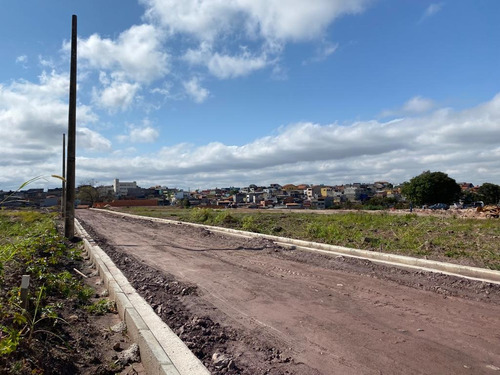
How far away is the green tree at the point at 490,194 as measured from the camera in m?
81.7

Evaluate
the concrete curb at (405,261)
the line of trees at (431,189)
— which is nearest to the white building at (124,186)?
the line of trees at (431,189)

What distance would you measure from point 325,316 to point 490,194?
9252cm

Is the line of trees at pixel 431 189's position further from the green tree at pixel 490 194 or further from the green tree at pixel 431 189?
the green tree at pixel 490 194

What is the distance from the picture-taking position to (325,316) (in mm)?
5148

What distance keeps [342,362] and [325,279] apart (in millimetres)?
3589

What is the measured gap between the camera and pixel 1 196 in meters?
5.28

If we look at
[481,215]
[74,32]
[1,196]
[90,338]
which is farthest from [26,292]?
[481,215]

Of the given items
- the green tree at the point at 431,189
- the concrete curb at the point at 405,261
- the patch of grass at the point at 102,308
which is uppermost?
the green tree at the point at 431,189

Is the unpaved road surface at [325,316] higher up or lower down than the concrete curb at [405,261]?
lower down

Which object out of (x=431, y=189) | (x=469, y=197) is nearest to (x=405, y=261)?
(x=431, y=189)

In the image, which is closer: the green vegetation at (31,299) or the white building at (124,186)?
the green vegetation at (31,299)

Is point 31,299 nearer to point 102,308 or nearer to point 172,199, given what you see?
point 102,308

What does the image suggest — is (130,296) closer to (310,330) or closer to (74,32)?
(310,330)

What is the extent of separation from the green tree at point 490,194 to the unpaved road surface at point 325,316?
87.2m
